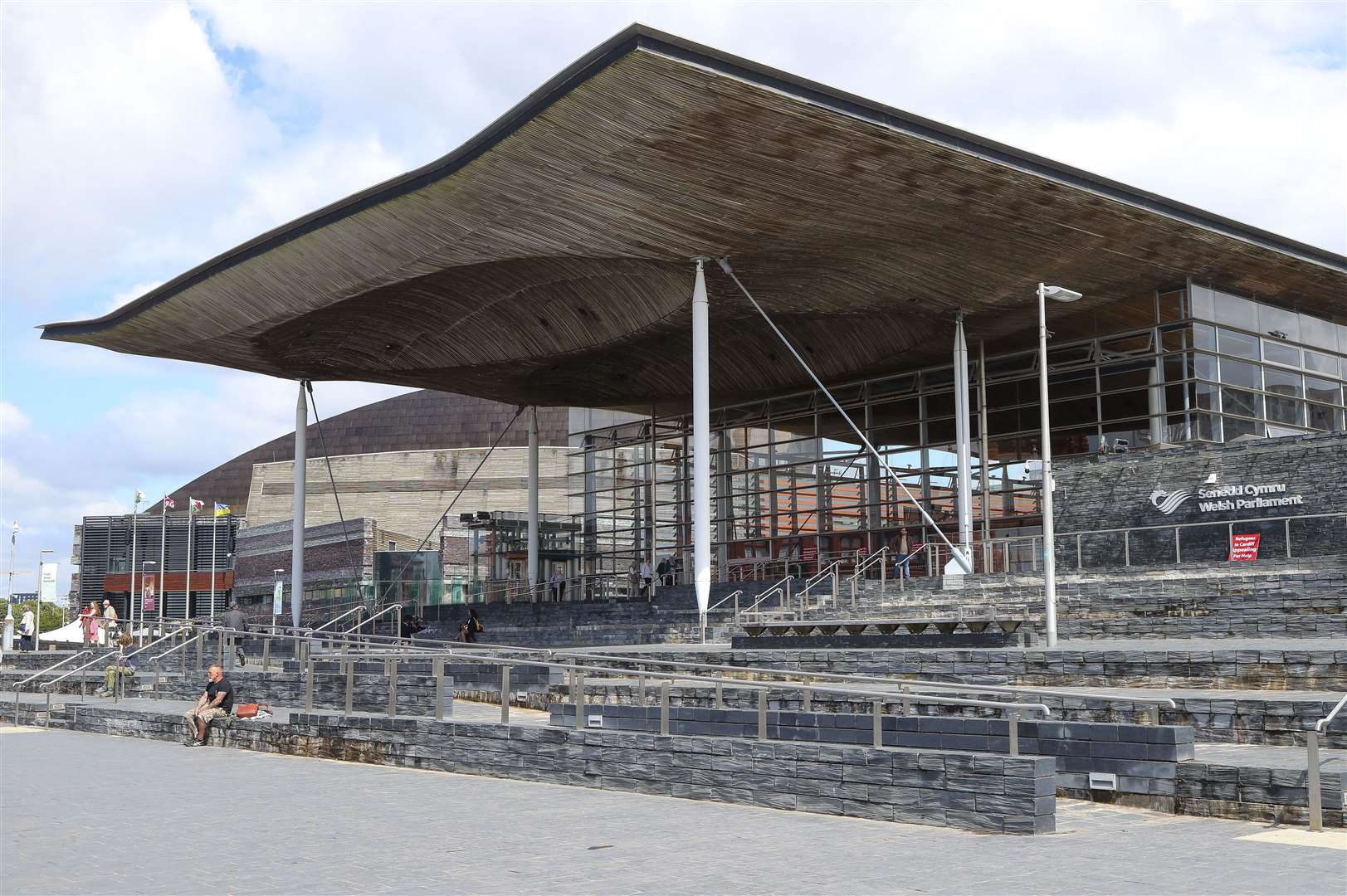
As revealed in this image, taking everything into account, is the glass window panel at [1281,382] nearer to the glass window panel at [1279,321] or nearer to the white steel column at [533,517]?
the glass window panel at [1279,321]

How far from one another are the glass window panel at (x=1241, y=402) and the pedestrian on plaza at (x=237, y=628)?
24.9 m

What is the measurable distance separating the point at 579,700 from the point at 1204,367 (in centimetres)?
2677

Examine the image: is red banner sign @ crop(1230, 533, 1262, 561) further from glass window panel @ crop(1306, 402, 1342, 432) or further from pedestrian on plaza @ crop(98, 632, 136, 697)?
pedestrian on plaza @ crop(98, 632, 136, 697)

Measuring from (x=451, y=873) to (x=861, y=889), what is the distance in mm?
2609

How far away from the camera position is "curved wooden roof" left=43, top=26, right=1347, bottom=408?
25.3 m

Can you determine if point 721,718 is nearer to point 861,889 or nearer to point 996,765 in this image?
point 996,765

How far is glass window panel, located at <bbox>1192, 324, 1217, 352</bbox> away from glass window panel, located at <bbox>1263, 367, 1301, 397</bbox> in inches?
87.1

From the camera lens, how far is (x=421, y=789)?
520 inches

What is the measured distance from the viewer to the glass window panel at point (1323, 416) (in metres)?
37.8

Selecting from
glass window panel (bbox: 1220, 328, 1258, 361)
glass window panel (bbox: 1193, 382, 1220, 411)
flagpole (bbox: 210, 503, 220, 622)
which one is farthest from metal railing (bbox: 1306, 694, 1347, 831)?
flagpole (bbox: 210, 503, 220, 622)

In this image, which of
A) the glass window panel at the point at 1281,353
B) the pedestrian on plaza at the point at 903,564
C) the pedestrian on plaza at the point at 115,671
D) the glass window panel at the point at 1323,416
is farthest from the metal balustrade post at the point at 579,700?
the glass window panel at the point at 1323,416

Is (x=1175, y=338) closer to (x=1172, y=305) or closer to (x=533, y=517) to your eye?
(x=1172, y=305)

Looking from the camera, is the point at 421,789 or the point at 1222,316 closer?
the point at 421,789

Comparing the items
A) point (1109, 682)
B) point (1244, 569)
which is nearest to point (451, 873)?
point (1109, 682)
